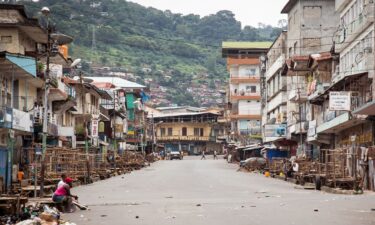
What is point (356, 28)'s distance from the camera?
4600 cm

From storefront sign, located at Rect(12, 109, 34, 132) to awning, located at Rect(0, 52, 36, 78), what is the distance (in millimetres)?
2579

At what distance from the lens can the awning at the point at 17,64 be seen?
39.7 meters

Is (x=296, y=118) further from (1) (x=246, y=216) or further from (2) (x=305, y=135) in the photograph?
(1) (x=246, y=216)

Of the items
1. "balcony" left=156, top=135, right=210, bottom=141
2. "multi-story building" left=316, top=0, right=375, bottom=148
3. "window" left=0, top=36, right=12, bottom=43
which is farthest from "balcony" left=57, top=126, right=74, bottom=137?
"balcony" left=156, top=135, right=210, bottom=141

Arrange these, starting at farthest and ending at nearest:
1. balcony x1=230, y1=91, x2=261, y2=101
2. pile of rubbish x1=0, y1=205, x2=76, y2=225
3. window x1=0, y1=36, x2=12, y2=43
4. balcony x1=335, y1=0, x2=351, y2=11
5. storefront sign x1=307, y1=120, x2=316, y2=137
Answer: balcony x1=230, y1=91, x2=261, y2=101 → storefront sign x1=307, y1=120, x2=316, y2=137 → balcony x1=335, y1=0, x2=351, y2=11 → window x1=0, y1=36, x2=12, y2=43 → pile of rubbish x1=0, y1=205, x2=76, y2=225

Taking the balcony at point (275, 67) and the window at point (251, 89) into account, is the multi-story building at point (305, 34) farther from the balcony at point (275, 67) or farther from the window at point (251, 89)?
the window at point (251, 89)

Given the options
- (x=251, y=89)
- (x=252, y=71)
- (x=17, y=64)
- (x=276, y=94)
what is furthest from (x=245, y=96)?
(x=17, y=64)

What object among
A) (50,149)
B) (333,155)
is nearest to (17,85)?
(50,149)

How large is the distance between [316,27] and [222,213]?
5553 cm

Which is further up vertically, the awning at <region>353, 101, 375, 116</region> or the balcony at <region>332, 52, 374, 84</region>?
the balcony at <region>332, 52, 374, 84</region>

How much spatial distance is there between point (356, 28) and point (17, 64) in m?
20.3

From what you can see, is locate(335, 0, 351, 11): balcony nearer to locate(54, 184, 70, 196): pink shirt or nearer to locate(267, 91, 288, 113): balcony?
locate(54, 184, 70, 196): pink shirt

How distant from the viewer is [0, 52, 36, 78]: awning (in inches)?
1564

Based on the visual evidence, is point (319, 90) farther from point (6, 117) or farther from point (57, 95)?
point (6, 117)
